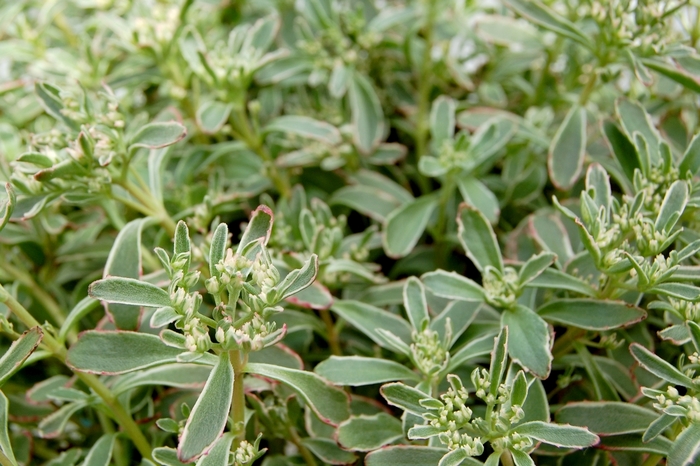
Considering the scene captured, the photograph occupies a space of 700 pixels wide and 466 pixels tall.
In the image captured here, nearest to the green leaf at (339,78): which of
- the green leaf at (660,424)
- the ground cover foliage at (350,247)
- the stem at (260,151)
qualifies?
the ground cover foliage at (350,247)

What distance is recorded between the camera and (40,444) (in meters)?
1.28

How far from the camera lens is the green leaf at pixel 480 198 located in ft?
4.05

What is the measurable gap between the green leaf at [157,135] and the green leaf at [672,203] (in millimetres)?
690

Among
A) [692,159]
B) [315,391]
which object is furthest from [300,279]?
[692,159]

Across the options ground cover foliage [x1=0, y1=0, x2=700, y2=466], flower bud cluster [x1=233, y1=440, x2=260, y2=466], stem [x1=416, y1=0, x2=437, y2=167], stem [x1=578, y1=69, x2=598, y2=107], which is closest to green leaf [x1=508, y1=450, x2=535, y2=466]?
ground cover foliage [x1=0, y1=0, x2=700, y2=466]

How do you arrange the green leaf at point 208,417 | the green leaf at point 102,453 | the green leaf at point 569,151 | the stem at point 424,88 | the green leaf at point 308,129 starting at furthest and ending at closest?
1. the stem at point 424,88
2. the green leaf at point 308,129
3. the green leaf at point 569,151
4. the green leaf at point 102,453
5. the green leaf at point 208,417

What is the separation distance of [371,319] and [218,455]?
1.14ft

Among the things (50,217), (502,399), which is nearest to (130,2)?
(50,217)

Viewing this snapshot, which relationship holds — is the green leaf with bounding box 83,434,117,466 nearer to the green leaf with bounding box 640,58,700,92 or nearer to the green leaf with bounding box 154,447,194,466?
the green leaf with bounding box 154,447,194,466

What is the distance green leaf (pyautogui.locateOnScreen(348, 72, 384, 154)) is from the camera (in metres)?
1.43

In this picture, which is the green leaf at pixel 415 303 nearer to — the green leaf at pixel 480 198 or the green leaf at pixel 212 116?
the green leaf at pixel 480 198

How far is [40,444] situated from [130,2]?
957mm

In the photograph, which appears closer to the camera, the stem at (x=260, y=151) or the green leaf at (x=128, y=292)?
the green leaf at (x=128, y=292)

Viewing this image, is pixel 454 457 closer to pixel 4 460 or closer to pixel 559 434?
pixel 559 434
